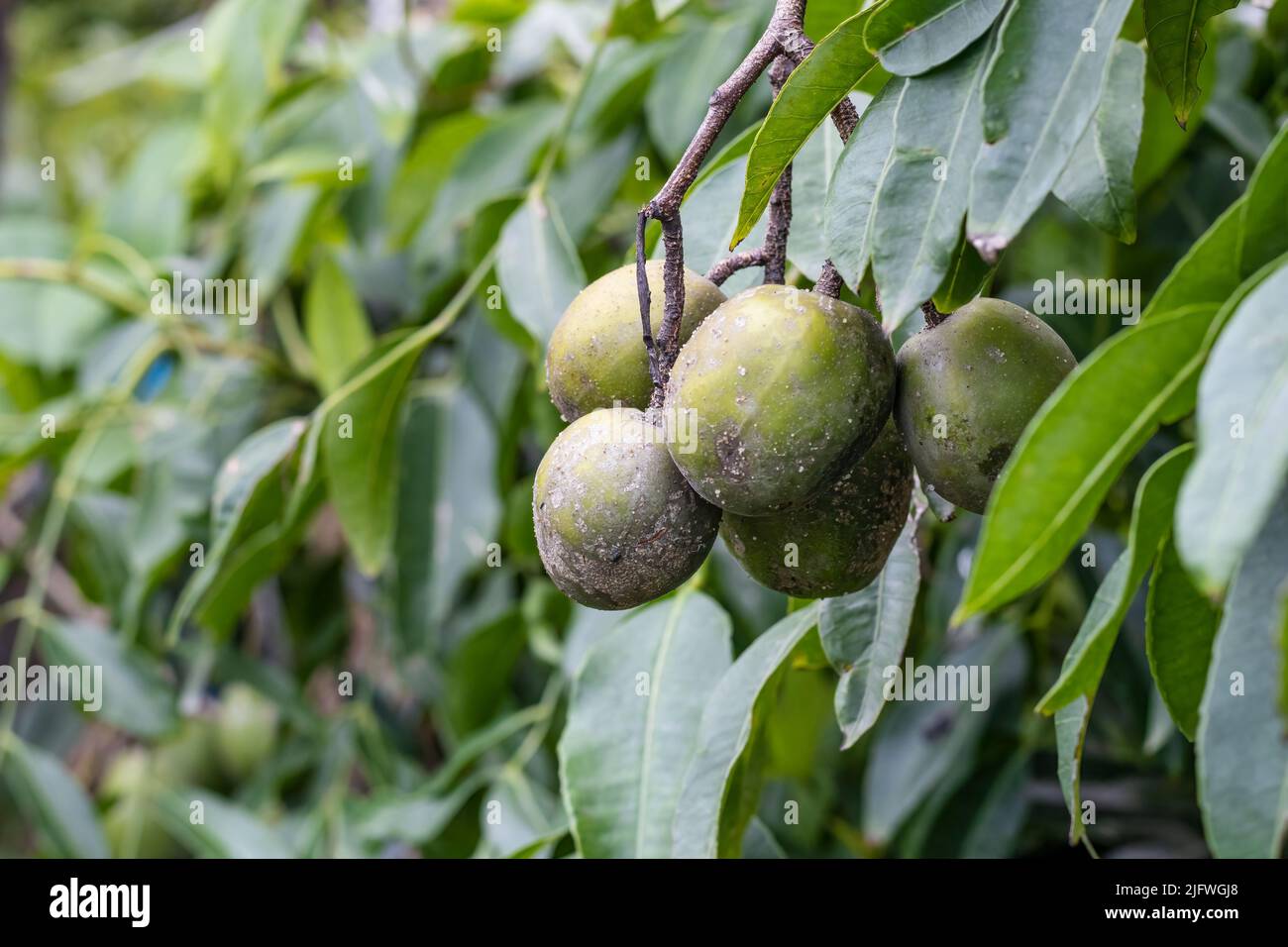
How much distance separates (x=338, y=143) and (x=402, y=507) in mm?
500

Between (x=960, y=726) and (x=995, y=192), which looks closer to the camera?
(x=995, y=192)

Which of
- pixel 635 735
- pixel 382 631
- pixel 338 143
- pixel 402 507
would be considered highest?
pixel 338 143

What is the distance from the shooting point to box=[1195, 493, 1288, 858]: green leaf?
1.53 ft

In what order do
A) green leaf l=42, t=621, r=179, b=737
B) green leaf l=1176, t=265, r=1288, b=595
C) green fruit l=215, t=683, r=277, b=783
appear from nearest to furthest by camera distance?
green leaf l=1176, t=265, r=1288, b=595, green leaf l=42, t=621, r=179, b=737, green fruit l=215, t=683, r=277, b=783

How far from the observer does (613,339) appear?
63cm

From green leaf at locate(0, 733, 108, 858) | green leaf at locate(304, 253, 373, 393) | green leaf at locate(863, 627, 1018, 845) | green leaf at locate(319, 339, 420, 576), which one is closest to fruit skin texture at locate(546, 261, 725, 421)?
green leaf at locate(319, 339, 420, 576)

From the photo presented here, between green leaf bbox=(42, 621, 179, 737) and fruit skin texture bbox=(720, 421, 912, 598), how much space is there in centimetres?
105

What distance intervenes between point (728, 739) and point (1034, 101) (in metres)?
0.39

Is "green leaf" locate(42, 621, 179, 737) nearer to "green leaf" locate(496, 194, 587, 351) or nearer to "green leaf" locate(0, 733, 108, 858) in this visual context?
"green leaf" locate(0, 733, 108, 858)

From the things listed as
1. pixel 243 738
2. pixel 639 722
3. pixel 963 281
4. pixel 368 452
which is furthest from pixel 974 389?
pixel 243 738

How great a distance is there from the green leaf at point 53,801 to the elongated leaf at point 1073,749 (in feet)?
3.62

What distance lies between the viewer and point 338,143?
59.8 inches
